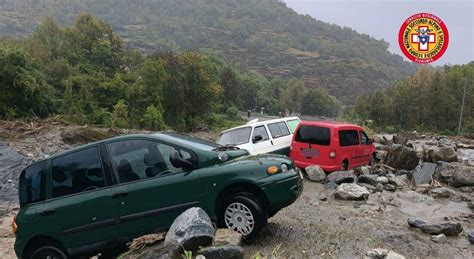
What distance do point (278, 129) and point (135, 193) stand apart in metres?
8.26

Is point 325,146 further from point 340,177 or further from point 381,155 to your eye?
point 381,155

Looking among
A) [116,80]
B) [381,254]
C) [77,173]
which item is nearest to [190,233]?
[77,173]

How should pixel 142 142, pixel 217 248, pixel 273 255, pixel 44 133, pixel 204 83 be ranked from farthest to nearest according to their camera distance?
pixel 204 83 < pixel 44 133 < pixel 142 142 < pixel 273 255 < pixel 217 248

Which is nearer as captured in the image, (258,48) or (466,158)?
(466,158)

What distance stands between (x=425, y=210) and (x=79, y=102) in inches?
1291

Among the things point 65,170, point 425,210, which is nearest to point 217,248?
point 65,170

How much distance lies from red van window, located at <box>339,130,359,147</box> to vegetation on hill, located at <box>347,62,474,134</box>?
44.1m

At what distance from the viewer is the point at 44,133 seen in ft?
56.6

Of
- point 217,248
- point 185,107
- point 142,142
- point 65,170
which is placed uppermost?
point 142,142

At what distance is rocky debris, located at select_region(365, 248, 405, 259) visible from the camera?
5.15 m

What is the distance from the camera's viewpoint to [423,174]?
12328mm

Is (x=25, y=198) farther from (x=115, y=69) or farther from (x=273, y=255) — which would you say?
(x=115, y=69)

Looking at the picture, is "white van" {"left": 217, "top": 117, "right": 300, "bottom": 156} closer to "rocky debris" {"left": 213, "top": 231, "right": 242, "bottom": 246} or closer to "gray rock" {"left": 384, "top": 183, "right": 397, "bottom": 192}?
"gray rock" {"left": 384, "top": 183, "right": 397, "bottom": 192}

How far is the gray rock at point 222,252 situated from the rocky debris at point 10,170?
910 centimetres
